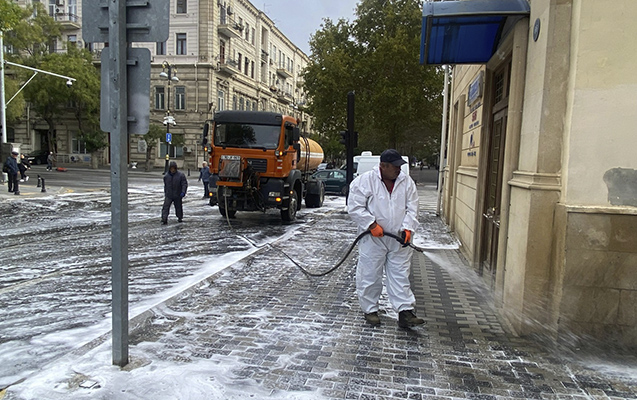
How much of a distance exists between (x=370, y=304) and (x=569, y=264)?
1892 millimetres

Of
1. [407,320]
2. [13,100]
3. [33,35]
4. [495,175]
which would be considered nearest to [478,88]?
[495,175]

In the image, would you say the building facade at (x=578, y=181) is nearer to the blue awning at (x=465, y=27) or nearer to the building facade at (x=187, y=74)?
the blue awning at (x=465, y=27)

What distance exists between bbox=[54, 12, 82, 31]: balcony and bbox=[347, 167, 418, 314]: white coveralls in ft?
162

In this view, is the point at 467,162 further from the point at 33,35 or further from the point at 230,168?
the point at 33,35

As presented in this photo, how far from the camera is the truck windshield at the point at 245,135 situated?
41.7ft

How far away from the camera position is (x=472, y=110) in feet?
29.9

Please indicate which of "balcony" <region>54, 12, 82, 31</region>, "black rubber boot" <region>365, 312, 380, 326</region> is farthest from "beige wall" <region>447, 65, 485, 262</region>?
"balcony" <region>54, 12, 82, 31</region>

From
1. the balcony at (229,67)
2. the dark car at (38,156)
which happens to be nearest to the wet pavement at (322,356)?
the balcony at (229,67)

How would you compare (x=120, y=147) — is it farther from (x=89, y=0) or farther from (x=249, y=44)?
(x=249, y=44)

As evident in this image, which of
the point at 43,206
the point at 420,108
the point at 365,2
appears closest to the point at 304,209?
the point at 43,206

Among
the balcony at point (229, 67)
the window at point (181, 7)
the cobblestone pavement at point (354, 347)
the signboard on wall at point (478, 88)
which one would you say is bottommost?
the cobblestone pavement at point (354, 347)

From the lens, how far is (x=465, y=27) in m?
5.78

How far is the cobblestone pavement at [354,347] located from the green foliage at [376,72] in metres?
24.6

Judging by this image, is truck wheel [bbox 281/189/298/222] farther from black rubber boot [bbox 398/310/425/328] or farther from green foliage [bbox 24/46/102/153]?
green foliage [bbox 24/46/102/153]
